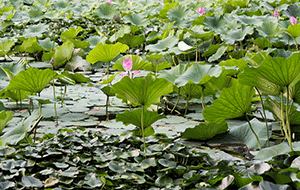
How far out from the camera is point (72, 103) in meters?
2.63

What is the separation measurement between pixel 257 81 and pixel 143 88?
0.48 meters

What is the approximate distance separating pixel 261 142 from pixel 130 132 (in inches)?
25.9

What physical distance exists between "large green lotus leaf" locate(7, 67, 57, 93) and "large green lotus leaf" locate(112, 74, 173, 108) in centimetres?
61

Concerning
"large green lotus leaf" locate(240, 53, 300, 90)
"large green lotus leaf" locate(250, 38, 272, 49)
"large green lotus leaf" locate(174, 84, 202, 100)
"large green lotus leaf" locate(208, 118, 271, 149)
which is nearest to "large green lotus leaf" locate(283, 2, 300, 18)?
"large green lotus leaf" locate(250, 38, 272, 49)

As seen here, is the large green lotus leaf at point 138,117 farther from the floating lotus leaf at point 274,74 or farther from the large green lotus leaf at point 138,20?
the large green lotus leaf at point 138,20

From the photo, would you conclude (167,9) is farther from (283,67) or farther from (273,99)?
(283,67)

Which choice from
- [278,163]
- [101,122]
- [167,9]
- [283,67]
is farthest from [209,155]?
[167,9]

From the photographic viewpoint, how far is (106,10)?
4996mm

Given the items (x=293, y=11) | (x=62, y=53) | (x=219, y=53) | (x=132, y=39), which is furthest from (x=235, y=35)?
(x=62, y=53)

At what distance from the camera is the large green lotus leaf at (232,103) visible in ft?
5.18

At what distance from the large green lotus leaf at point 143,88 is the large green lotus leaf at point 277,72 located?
1.20ft

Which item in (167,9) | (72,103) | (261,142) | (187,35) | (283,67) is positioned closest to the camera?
(283,67)

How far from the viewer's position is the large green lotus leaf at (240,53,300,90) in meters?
1.30

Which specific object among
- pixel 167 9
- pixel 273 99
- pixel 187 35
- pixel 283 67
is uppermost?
pixel 167 9
